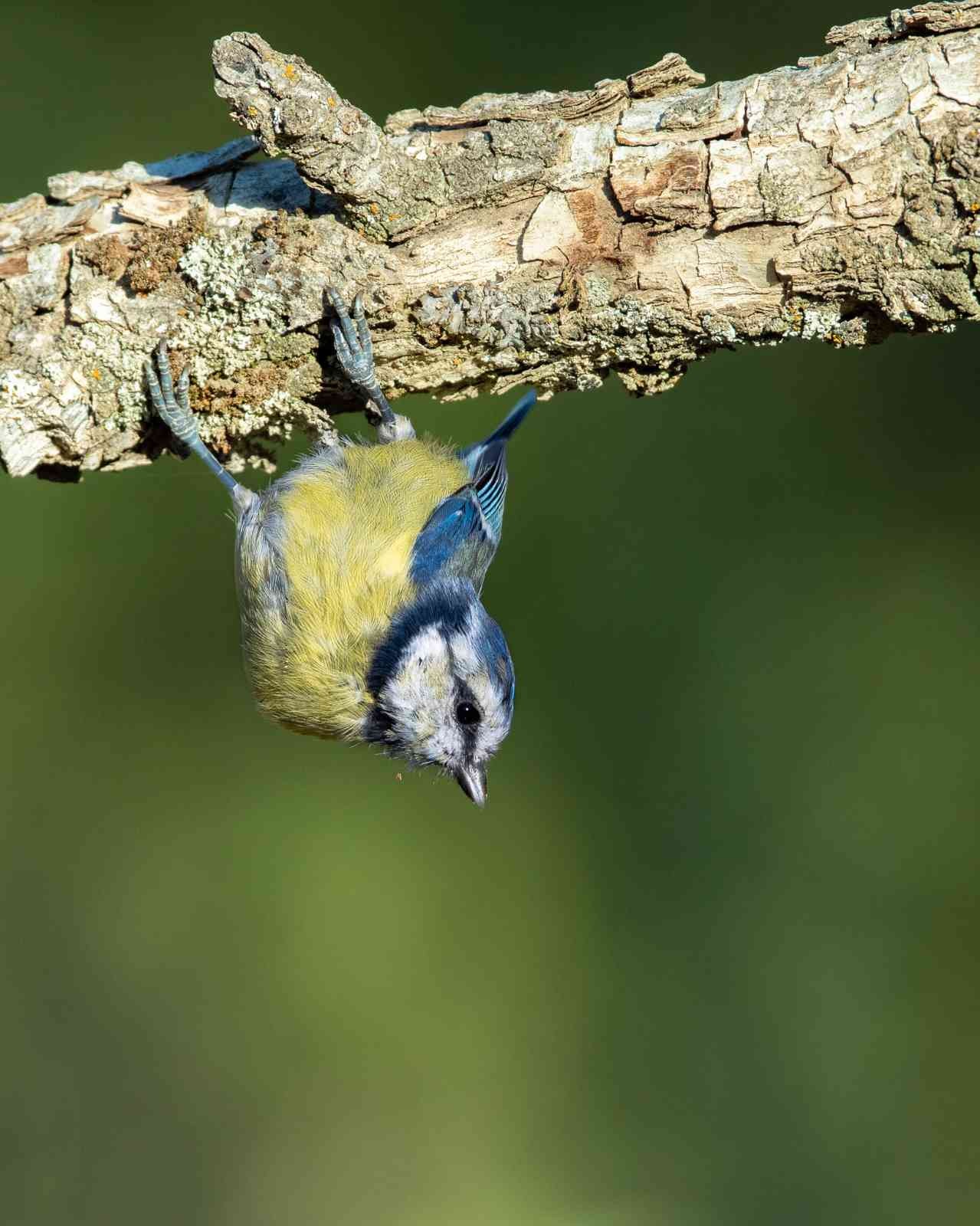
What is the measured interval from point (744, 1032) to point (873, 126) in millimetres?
2420

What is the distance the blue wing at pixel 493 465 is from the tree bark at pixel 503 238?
12.8 inches

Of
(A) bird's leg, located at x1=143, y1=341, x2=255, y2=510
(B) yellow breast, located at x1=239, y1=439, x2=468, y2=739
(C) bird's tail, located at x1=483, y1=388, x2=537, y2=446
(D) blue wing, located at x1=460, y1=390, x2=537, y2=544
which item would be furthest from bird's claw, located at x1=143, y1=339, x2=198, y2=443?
(C) bird's tail, located at x1=483, y1=388, x2=537, y2=446

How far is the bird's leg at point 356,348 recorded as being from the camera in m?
2.02

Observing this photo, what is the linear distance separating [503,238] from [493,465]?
0.65 meters

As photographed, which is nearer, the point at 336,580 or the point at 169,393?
the point at 169,393

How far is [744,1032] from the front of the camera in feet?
10.6

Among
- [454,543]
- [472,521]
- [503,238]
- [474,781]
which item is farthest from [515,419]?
[474,781]

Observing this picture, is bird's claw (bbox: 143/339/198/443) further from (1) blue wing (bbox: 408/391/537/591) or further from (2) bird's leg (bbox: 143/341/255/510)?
(1) blue wing (bbox: 408/391/537/591)

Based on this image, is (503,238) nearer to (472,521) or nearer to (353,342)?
(353,342)

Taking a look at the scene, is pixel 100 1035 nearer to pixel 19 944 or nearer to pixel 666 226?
pixel 19 944

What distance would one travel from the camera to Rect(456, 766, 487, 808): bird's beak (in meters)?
2.22

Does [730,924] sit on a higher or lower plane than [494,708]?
lower

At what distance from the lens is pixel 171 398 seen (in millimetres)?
2123

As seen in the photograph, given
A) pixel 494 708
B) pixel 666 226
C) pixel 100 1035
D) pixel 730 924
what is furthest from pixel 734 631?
pixel 100 1035
